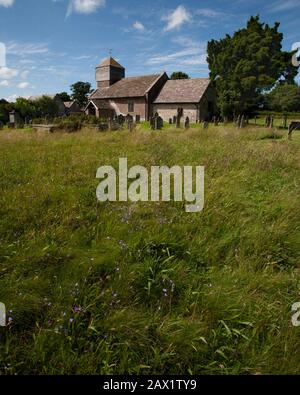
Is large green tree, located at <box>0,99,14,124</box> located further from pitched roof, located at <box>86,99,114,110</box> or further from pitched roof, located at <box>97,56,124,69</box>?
pitched roof, located at <box>97,56,124,69</box>

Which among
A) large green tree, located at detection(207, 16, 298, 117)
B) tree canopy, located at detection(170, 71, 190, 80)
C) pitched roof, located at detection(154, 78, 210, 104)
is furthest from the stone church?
tree canopy, located at detection(170, 71, 190, 80)

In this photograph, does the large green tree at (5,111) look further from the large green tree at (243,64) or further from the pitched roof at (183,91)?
the large green tree at (243,64)

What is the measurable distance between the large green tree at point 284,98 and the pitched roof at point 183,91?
42.7 feet

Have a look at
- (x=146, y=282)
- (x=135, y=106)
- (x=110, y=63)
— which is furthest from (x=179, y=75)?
(x=146, y=282)

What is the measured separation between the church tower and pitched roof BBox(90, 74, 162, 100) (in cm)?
283

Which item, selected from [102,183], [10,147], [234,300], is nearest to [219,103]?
[10,147]

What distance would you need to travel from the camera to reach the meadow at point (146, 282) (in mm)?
2109

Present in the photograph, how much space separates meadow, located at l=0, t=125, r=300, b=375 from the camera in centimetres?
211

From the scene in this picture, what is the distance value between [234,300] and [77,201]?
8.96 feet

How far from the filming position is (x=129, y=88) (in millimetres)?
43031

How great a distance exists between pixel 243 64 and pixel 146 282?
3046 cm

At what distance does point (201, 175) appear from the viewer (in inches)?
226

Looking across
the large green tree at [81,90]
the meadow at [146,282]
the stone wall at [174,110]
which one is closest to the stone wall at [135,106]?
the stone wall at [174,110]

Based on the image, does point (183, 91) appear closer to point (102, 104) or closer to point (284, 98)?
point (102, 104)
